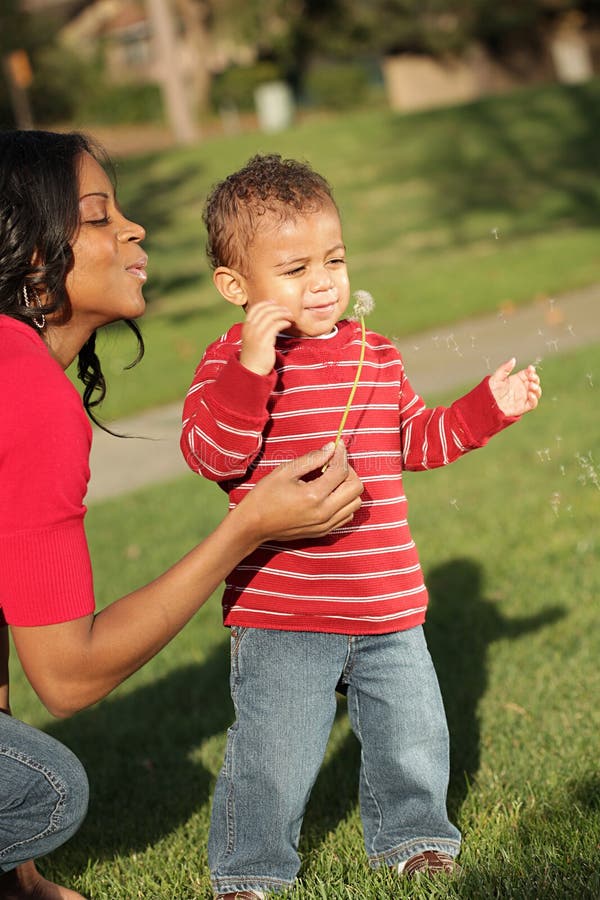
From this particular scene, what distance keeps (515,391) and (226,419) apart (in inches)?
26.9

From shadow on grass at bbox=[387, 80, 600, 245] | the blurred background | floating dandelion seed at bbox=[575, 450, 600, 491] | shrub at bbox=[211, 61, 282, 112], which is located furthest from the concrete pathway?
shrub at bbox=[211, 61, 282, 112]

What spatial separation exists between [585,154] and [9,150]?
20998 mm

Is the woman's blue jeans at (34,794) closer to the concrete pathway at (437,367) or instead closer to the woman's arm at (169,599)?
the woman's arm at (169,599)

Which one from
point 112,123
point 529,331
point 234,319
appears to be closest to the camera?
point 529,331

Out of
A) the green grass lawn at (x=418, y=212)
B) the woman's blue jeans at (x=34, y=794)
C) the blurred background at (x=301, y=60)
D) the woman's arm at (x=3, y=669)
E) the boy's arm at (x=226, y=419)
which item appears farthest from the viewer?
the blurred background at (x=301, y=60)

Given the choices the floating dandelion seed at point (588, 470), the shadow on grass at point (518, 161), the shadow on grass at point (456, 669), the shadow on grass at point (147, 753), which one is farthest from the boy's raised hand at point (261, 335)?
the shadow on grass at point (518, 161)

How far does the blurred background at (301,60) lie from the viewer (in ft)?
102

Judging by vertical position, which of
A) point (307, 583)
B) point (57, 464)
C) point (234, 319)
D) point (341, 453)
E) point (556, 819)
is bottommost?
point (234, 319)

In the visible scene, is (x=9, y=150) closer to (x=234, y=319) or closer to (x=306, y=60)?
(x=234, y=319)

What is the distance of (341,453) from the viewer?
2414 millimetres

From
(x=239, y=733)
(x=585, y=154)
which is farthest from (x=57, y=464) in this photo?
(x=585, y=154)

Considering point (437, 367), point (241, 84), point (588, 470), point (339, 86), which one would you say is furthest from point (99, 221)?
point (241, 84)

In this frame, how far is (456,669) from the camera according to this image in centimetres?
404

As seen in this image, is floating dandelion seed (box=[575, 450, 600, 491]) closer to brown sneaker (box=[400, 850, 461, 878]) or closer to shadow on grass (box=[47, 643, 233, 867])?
brown sneaker (box=[400, 850, 461, 878])
